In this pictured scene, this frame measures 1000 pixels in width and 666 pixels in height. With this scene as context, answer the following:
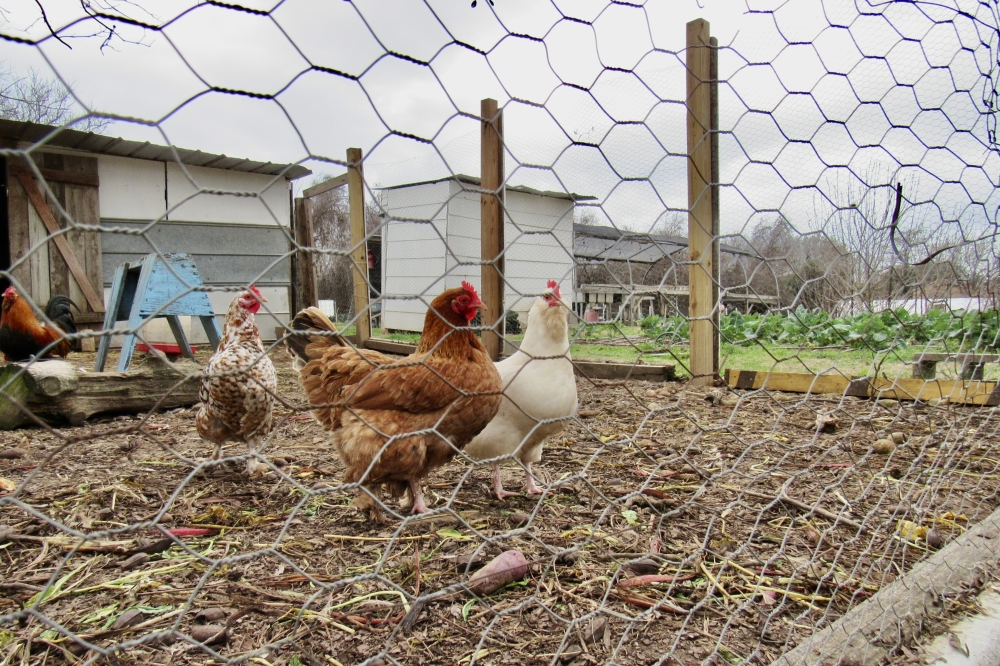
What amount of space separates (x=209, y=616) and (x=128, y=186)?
6.90m

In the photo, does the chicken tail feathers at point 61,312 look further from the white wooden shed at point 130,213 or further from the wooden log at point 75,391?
the wooden log at point 75,391

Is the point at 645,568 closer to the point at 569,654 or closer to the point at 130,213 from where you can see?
the point at 569,654

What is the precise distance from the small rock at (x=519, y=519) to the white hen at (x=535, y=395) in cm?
14

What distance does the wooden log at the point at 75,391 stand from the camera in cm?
265

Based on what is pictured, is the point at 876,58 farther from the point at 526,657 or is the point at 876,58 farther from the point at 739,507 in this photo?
the point at 526,657

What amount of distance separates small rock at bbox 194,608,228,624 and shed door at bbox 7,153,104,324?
6.27m

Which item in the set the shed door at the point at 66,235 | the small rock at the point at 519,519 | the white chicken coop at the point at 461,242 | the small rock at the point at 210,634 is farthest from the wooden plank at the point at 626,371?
the shed door at the point at 66,235

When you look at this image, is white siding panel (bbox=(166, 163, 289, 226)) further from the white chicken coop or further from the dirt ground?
the dirt ground

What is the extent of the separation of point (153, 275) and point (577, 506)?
3150 millimetres

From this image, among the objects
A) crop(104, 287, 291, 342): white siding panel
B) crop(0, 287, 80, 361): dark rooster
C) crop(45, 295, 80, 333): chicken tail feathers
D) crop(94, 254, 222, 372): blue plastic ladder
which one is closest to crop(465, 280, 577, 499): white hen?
crop(94, 254, 222, 372): blue plastic ladder

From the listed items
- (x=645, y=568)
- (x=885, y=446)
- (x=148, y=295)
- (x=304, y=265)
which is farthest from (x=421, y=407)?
(x=304, y=265)

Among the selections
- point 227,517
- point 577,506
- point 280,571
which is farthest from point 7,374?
point 577,506

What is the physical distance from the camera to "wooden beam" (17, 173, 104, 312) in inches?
238

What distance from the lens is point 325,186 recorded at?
16.7 feet
